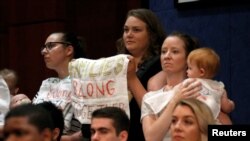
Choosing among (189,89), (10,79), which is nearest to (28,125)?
(189,89)

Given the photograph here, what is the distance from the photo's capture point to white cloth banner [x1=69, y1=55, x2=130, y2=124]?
2.95 metres

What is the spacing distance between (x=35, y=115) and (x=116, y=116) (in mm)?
771

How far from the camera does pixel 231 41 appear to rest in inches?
148

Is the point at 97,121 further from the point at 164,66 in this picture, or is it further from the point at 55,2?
the point at 55,2

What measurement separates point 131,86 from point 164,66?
0.21 metres

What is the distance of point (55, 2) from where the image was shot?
485cm

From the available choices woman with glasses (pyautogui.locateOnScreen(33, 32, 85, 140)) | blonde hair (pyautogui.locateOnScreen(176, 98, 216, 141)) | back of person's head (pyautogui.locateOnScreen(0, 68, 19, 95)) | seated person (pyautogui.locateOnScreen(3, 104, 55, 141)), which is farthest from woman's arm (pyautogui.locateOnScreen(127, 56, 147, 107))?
back of person's head (pyautogui.locateOnScreen(0, 68, 19, 95))

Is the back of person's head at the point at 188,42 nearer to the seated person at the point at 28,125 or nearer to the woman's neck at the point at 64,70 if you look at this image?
the woman's neck at the point at 64,70

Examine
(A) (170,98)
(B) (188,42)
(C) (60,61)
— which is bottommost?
(A) (170,98)

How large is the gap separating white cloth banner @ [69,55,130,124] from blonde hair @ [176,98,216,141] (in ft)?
1.48

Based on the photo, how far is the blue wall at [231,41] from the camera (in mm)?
3686

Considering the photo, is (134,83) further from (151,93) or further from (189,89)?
(189,89)

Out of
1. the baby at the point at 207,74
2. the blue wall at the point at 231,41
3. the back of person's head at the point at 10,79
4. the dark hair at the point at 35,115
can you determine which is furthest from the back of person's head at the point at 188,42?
the back of person's head at the point at 10,79

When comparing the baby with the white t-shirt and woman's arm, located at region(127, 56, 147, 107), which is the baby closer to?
the white t-shirt
